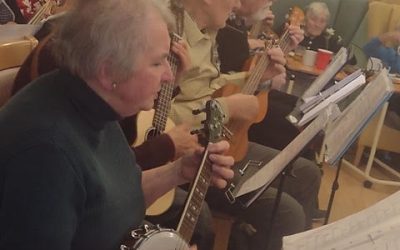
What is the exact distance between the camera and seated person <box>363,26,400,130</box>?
10.9ft

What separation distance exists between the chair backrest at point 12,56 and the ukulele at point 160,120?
1.29 ft

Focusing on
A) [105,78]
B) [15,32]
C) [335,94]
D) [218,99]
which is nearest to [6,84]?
[15,32]

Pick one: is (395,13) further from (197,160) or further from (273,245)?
(197,160)

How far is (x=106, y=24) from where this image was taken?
0.94m

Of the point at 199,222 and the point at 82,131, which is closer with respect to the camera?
the point at 82,131

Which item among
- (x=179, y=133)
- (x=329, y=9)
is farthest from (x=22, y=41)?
(x=329, y=9)

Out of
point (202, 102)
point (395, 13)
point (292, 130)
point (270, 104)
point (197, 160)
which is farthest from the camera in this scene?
point (395, 13)

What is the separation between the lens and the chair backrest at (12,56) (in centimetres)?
130

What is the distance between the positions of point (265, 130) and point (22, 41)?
4.35 ft

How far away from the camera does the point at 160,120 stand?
1628 millimetres

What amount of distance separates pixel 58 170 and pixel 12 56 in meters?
0.60

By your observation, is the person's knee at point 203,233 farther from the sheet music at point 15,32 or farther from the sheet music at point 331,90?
the sheet music at point 15,32

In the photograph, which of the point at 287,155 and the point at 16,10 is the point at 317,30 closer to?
the point at 16,10

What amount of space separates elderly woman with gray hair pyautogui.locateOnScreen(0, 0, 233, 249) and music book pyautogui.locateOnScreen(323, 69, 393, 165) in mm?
612
